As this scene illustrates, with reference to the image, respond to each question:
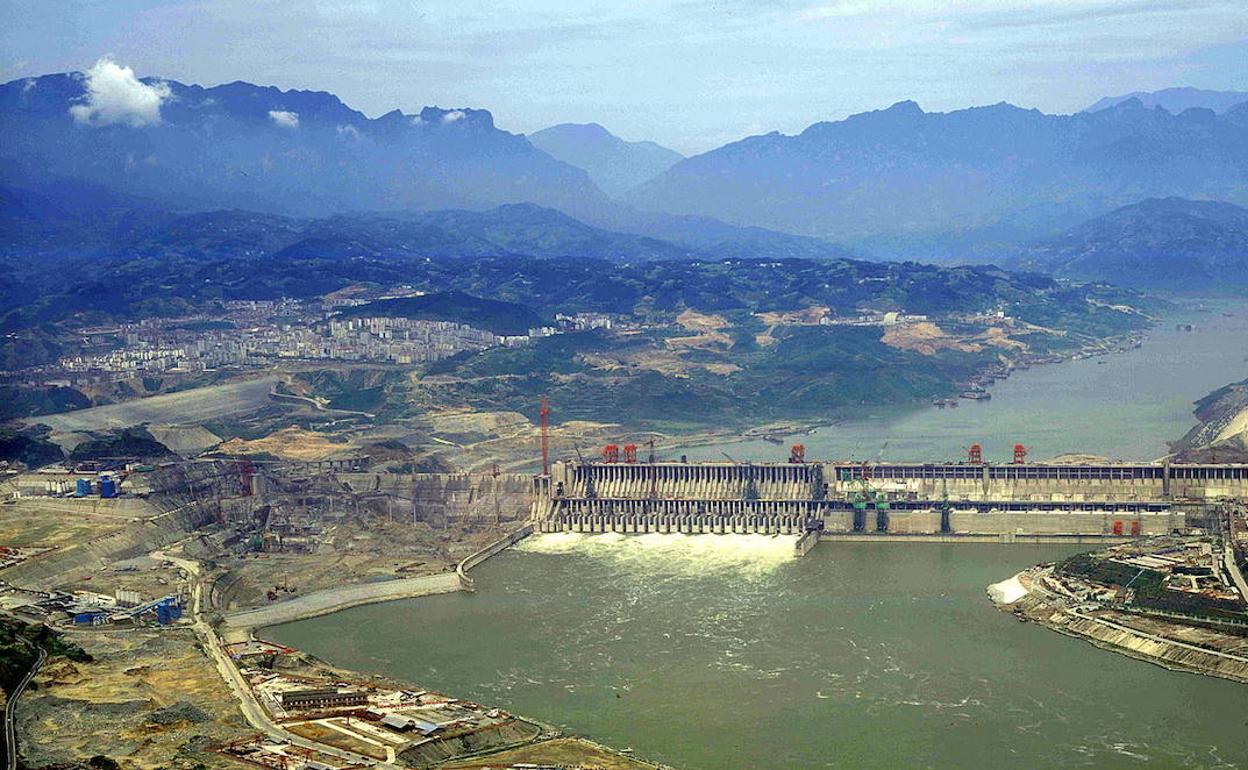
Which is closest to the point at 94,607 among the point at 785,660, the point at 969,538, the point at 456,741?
the point at 456,741

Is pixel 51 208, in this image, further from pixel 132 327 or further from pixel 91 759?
pixel 91 759

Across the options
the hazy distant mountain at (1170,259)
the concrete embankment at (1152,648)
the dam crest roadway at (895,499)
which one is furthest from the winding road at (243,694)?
the hazy distant mountain at (1170,259)

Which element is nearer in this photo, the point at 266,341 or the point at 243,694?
→ the point at 243,694

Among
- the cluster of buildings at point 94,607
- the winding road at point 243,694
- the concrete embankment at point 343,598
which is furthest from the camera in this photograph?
the concrete embankment at point 343,598

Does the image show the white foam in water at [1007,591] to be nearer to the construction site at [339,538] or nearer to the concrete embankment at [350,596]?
the construction site at [339,538]

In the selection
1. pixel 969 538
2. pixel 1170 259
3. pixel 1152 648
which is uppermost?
pixel 1170 259

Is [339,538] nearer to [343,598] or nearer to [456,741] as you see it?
[343,598]

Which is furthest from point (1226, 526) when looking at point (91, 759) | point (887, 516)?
point (91, 759)
